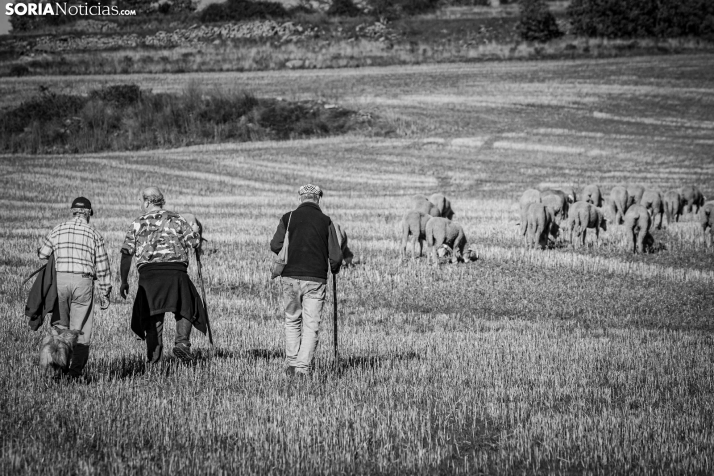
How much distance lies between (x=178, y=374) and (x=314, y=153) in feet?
139

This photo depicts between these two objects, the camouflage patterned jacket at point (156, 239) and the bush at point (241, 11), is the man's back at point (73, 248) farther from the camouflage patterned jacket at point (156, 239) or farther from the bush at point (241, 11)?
the bush at point (241, 11)

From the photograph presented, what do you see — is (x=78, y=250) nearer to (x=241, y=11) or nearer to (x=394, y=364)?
(x=394, y=364)

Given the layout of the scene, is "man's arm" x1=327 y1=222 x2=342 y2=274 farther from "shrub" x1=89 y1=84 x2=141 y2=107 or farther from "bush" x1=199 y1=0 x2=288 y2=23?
"bush" x1=199 y1=0 x2=288 y2=23

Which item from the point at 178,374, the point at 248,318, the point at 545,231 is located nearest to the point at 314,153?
the point at 545,231

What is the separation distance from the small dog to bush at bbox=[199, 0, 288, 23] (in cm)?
8365

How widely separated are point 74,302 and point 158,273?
100 centimetres

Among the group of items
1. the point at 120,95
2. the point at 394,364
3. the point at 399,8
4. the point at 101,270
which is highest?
the point at 399,8

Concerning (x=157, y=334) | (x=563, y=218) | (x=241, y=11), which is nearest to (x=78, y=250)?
(x=157, y=334)

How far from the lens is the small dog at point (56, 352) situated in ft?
31.1

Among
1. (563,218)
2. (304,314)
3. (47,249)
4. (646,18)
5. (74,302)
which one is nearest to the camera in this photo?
(47,249)

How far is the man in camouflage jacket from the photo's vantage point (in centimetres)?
1043

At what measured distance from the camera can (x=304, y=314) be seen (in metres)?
10.5

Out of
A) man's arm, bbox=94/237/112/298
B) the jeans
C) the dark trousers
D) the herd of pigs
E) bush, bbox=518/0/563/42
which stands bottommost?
the herd of pigs

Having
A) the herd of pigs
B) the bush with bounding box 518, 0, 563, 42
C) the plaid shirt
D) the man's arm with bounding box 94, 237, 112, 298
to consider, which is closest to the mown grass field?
the herd of pigs
